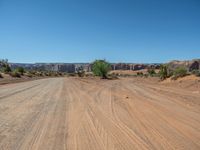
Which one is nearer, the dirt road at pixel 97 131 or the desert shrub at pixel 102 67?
the dirt road at pixel 97 131

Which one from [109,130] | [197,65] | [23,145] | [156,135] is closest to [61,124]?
[109,130]

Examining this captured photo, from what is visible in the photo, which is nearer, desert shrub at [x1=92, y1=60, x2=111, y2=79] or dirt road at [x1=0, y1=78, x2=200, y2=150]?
dirt road at [x1=0, y1=78, x2=200, y2=150]

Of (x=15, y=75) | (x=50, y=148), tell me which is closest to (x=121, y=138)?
(x=50, y=148)

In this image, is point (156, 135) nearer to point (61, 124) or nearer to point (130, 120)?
point (130, 120)

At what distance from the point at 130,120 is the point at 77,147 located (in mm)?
3893

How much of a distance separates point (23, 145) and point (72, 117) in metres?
3.92

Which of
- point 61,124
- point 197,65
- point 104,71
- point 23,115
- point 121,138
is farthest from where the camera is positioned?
point 197,65

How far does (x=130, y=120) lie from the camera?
9.90 meters

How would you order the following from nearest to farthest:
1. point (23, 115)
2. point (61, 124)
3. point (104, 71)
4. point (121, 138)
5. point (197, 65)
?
point (121, 138) → point (61, 124) → point (23, 115) → point (104, 71) → point (197, 65)

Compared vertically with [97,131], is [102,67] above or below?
above

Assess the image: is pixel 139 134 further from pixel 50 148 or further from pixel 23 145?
pixel 23 145

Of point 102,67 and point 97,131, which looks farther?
point 102,67

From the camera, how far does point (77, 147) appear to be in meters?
6.43

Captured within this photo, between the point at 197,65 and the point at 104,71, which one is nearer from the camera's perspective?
the point at 104,71
